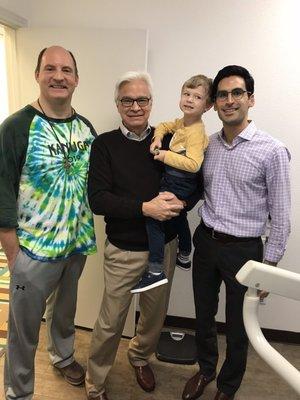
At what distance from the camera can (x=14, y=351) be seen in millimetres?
1580

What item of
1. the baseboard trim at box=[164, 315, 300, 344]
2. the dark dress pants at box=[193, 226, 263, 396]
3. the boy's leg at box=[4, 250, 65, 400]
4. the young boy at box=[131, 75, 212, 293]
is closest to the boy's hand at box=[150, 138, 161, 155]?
the young boy at box=[131, 75, 212, 293]

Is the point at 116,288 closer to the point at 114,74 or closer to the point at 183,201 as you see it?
the point at 183,201

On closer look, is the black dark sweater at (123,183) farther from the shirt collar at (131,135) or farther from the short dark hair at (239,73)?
the short dark hair at (239,73)

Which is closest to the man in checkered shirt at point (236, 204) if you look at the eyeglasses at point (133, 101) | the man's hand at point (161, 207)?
the man's hand at point (161, 207)

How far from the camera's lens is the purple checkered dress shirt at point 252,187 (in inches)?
55.6

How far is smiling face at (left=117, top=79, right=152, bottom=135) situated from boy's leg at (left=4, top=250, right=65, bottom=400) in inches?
30.7

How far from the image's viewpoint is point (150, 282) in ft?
5.15

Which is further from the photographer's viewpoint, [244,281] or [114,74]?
[114,74]

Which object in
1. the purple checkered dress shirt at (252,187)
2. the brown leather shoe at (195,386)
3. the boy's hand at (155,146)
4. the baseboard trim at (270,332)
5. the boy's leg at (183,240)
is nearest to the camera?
the purple checkered dress shirt at (252,187)

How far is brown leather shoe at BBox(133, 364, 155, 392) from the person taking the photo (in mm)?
1872

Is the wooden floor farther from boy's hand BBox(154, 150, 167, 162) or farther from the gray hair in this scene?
the gray hair

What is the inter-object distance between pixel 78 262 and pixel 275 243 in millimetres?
1001

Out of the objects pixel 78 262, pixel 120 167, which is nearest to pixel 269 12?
pixel 120 167

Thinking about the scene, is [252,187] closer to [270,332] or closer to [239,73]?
[239,73]
